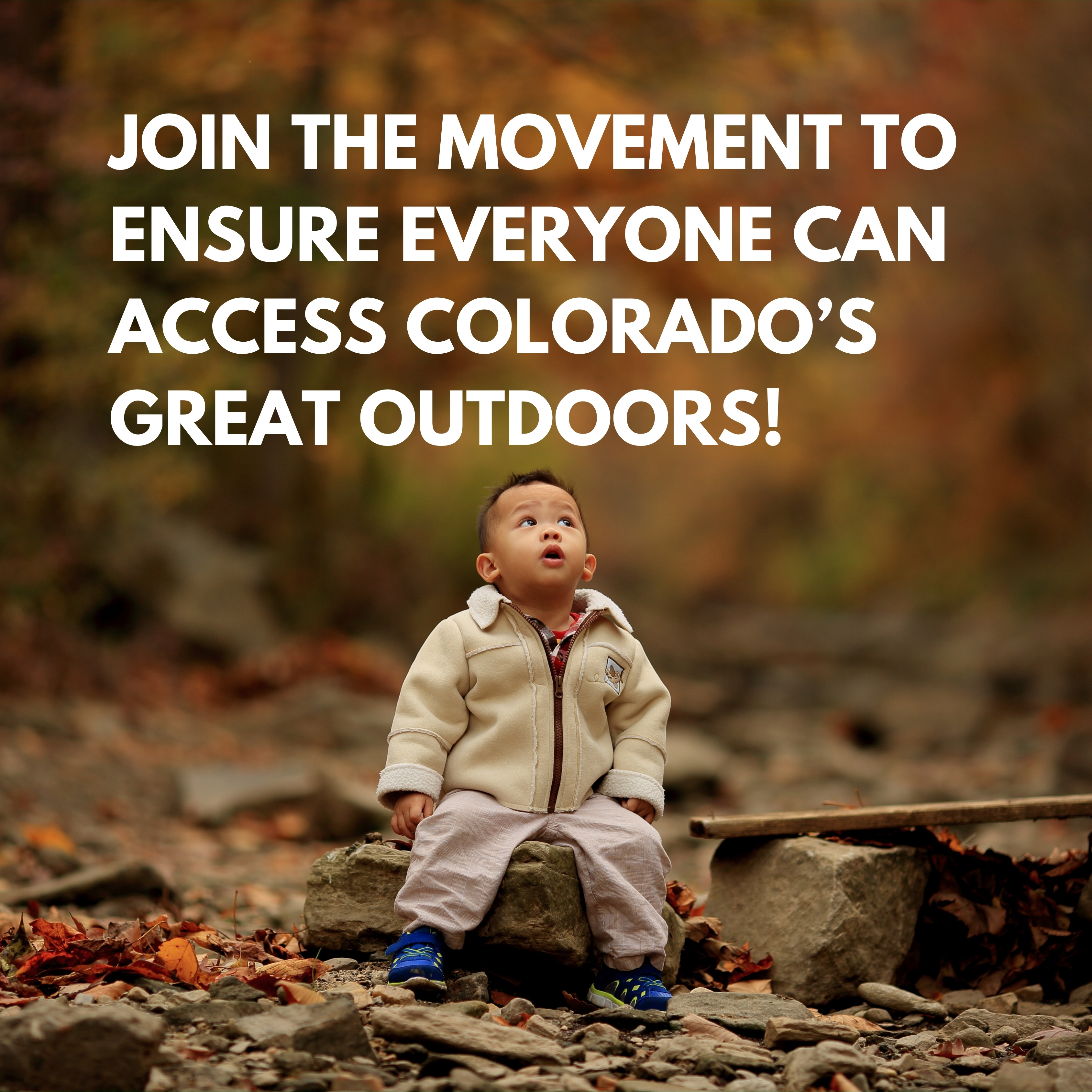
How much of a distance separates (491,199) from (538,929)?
474 inches

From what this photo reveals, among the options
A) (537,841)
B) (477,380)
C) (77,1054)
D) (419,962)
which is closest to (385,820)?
(537,841)

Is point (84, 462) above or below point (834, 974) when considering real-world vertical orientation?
above

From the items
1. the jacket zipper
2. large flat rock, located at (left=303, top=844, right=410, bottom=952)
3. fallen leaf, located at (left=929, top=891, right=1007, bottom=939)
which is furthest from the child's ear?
fallen leaf, located at (left=929, top=891, right=1007, bottom=939)

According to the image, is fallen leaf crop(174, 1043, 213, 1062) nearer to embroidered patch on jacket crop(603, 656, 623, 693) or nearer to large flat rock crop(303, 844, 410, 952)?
large flat rock crop(303, 844, 410, 952)

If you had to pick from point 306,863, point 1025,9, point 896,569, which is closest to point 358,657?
point 306,863

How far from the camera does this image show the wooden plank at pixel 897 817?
12.9ft

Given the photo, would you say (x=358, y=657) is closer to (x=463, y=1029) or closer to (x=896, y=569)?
(x=463, y=1029)

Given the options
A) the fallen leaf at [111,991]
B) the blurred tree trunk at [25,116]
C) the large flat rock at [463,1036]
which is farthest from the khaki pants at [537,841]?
the blurred tree trunk at [25,116]

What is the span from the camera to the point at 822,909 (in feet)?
12.5

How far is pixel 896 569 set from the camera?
25016 millimetres

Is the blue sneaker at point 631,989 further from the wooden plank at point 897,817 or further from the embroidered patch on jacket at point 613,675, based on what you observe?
the embroidered patch on jacket at point 613,675

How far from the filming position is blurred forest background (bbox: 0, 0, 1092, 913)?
33.6 ft

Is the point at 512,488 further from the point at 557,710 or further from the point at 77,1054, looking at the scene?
the point at 77,1054

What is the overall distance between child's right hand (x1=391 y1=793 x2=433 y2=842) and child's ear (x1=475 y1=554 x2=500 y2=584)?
1.98 ft
